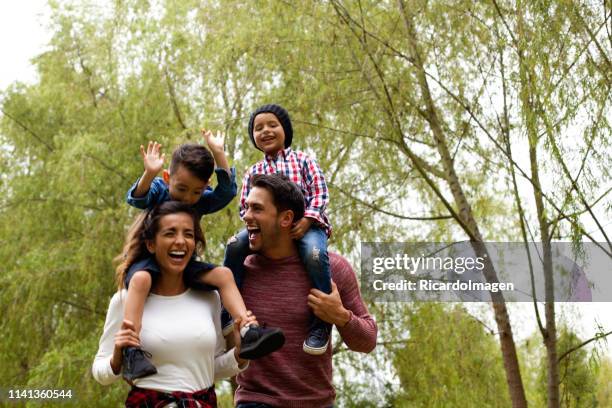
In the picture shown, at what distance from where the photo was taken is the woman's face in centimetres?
222

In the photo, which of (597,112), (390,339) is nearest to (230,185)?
(597,112)

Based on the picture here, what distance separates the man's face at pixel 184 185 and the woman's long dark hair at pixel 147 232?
0.30 meters

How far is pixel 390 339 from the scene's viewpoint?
26.8ft

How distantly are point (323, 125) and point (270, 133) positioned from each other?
4.23m

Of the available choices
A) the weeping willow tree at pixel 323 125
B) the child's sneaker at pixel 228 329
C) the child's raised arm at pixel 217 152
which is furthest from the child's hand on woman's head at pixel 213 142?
the weeping willow tree at pixel 323 125

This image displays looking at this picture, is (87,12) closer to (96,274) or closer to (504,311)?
(96,274)

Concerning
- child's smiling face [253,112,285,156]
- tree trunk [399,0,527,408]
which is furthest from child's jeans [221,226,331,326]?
tree trunk [399,0,527,408]

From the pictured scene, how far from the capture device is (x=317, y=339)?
93.2 inches

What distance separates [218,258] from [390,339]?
1.81m

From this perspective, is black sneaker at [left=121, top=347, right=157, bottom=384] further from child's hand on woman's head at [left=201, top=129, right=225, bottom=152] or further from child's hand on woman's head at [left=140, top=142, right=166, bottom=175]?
child's hand on woman's head at [left=201, top=129, right=225, bottom=152]

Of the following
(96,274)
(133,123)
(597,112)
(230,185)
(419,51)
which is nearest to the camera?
(230,185)

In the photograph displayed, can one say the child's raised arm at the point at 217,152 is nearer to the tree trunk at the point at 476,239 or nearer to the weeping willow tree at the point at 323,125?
the weeping willow tree at the point at 323,125

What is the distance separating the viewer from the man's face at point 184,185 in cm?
270

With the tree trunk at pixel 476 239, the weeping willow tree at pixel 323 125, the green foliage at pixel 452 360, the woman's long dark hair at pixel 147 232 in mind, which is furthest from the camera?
the green foliage at pixel 452 360
